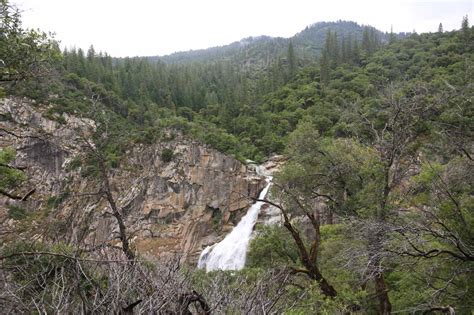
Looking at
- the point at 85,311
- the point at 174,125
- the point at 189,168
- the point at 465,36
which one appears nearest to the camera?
the point at 85,311

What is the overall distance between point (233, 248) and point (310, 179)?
12.5 m

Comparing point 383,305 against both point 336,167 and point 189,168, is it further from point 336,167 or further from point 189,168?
point 189,168

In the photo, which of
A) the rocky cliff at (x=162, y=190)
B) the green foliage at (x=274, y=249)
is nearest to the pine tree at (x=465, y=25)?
the rocky cliff at (x=162, y=190)

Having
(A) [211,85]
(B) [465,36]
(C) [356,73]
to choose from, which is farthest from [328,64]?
(A) [211,85]

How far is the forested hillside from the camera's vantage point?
15.8 feet

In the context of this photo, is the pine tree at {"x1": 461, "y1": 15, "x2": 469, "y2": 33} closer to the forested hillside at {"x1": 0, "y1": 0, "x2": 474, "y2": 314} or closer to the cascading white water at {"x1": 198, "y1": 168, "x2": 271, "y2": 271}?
the forested hillside at {"x1": 0, "y1": 0, "x2": 474, "y2": 314}

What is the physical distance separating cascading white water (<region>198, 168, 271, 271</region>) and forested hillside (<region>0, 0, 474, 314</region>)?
6.02m

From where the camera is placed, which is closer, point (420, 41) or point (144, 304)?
point (144, 304)

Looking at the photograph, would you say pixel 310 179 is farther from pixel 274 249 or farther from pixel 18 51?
pixel 18 51

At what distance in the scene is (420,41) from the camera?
202 ft

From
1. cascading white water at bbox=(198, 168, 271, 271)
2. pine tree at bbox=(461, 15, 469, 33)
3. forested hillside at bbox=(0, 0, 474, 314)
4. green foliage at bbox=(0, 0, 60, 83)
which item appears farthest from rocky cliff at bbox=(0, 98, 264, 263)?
pine tree at bbox=(461, 15, 469, 33)

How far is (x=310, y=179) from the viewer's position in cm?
1841

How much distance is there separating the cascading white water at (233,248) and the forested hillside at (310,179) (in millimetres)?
6020

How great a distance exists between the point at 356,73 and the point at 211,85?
123 feet
